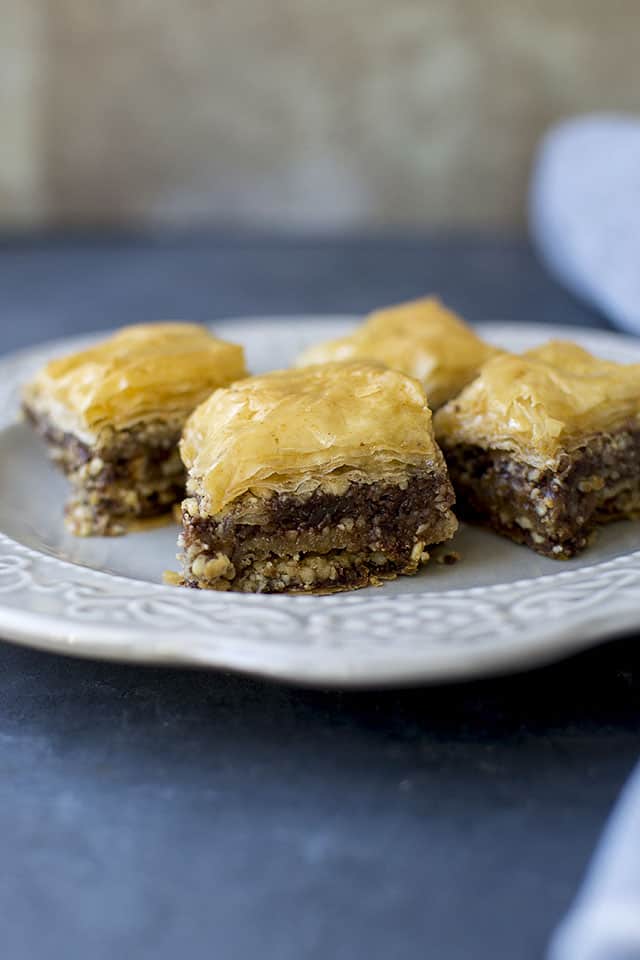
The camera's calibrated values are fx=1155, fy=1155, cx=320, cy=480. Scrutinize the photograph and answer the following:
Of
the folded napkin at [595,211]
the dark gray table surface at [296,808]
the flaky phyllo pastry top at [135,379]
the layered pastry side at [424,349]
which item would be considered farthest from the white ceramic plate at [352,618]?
the folded napkin at [595,211]

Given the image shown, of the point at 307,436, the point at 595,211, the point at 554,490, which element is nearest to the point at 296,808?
the point at 307,436

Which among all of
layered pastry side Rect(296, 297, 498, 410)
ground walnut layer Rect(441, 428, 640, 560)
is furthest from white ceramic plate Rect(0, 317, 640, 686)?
layered pastry side Rect(296, 297, 498, 410)

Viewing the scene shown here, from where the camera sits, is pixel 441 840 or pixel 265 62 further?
pixel 265 62

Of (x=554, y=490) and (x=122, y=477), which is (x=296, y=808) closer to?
(x=554, y=490)

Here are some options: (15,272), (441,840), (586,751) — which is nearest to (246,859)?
(441,840)

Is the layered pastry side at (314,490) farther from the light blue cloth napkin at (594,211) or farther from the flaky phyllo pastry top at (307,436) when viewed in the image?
the light blue cloth napkin at (594,211)

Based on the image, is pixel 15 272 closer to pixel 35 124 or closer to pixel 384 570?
pixel 35 124
